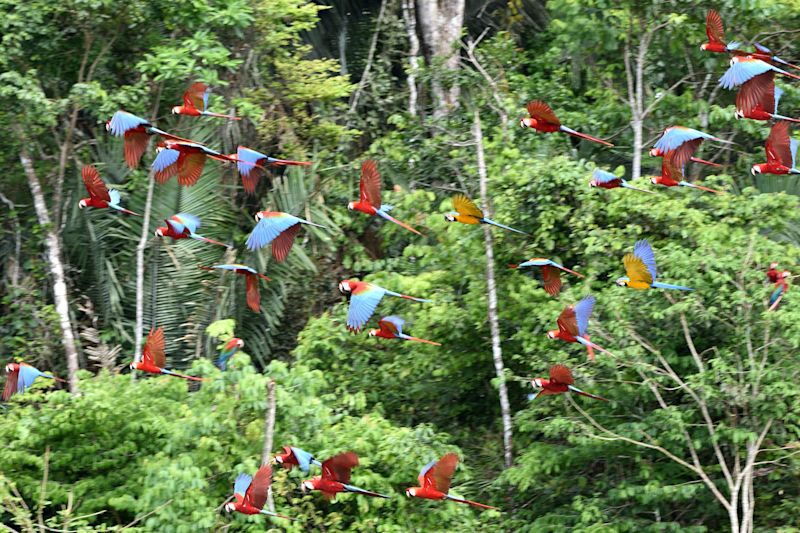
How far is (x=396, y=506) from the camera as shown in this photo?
302 inches

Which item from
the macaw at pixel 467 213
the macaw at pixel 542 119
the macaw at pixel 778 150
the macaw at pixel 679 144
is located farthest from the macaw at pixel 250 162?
the macaw at pixel 778 150

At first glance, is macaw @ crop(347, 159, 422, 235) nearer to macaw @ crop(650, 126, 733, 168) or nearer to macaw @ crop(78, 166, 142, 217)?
macaw @ crop(650, 126, 733, 168)

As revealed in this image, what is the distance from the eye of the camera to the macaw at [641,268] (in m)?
6.84

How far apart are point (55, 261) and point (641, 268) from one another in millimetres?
5076

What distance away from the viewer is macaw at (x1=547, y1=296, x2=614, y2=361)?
22.6 feet

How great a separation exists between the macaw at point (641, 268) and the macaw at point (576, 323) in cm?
24

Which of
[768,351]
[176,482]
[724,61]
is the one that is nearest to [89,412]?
[176,482]

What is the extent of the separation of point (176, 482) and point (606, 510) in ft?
8.75

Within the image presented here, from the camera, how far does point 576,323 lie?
6.98 meters

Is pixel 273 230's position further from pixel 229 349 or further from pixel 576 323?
pixel 576 323

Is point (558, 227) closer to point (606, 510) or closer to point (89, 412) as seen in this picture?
point (606, 510)

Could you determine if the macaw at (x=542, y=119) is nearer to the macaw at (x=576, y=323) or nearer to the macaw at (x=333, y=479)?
the macaw at (x=576, y=323)

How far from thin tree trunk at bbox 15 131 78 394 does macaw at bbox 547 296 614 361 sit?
14.1 feet

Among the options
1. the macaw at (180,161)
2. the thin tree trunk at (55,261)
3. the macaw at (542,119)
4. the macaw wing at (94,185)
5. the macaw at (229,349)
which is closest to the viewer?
the macaw at (542,119)
